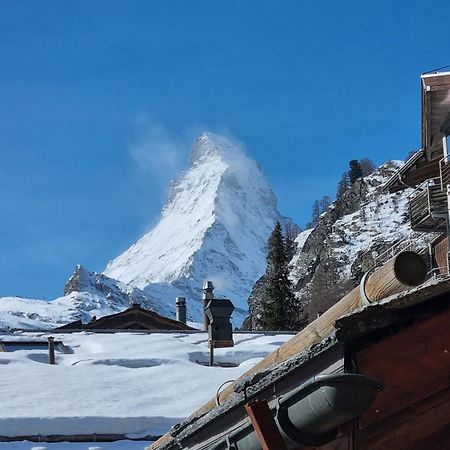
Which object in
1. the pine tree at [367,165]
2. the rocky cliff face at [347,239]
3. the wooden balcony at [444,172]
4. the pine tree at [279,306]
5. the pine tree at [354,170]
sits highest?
the pine tree at [367,165]

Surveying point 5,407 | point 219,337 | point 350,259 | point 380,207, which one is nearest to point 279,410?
point 5,407

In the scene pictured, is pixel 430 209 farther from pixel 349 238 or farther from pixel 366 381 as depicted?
pixel 349 238

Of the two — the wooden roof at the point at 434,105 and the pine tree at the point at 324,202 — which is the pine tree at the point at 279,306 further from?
the pine tree at the point at 324,202

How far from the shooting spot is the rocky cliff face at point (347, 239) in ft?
177

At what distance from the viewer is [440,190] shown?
18.4 m

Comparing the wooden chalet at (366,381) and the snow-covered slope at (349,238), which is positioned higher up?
the snow-covered slope at (349,238)

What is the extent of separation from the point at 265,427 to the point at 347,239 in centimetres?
6151

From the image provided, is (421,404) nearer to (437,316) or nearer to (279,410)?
(437,316)

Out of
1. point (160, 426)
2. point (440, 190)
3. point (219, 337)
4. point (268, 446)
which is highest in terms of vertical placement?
point (440, 190)

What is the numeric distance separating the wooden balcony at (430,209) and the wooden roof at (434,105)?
122cm

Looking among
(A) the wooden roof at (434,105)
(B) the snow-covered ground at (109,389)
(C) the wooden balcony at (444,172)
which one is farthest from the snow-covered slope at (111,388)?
(A) the wooden roof at (434,105)

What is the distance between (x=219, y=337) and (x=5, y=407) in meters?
7.04

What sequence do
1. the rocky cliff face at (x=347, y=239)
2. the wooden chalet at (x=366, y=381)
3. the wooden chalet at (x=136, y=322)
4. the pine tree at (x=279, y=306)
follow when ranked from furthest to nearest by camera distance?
the rocky cliff face at (x=347, y=239) < the pine tree at (x=279, y=306) < the wooden chalet at (x=136, y=322) < the wooden chalet at (x=366, y=381)

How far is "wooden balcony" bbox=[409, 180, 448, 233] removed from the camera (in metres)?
18.5
